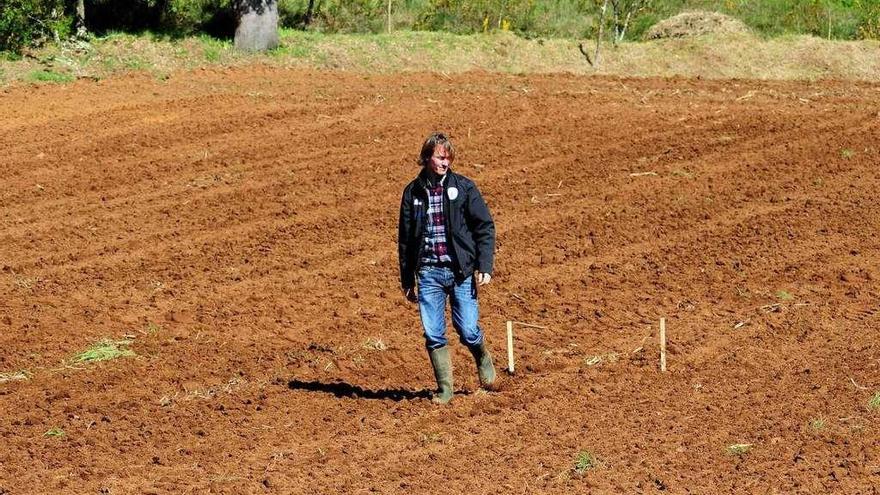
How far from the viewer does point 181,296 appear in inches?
465

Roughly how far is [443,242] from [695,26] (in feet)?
Result: 62.1

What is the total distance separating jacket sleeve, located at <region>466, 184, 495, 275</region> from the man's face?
0.30 metres

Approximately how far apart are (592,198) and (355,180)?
283 cm

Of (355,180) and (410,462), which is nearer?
Answer: (410,462)

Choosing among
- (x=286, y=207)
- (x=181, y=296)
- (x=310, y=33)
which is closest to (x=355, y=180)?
(x=286, y=207)

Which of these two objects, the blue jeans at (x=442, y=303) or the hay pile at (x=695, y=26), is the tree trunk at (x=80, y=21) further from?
the blue jeans at (x=442, y=303)

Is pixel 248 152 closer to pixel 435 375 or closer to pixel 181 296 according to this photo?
pixel 181 296

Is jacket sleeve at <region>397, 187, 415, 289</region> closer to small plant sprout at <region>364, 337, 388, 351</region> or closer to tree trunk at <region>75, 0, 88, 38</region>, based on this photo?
small plant sprout at <region>364, 337, 388, 351</region>

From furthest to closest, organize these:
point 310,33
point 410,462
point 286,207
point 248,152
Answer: point 310,33, point 248,152, point 286,207, point 410,462

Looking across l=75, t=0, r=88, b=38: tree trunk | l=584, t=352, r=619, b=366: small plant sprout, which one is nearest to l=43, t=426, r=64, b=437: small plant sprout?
l=584, t=352, r=619, b=366: small plant sprout

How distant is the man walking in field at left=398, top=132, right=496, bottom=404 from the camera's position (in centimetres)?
855

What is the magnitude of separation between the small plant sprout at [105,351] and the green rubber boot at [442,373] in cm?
270

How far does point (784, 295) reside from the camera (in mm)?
11523

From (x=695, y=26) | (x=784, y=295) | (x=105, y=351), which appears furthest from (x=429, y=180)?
(x=695, y=26)
